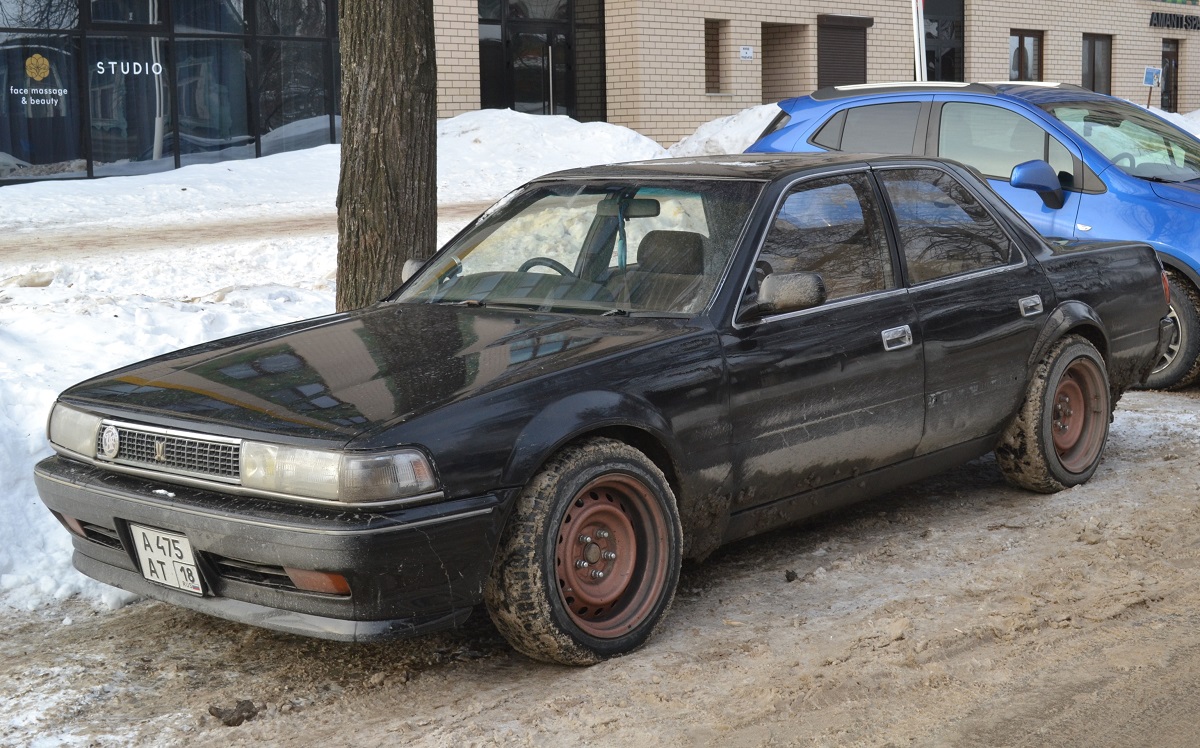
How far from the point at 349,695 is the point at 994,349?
3.00 metres

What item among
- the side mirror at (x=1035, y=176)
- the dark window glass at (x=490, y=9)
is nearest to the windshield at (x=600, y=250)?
the side mirror at (x=1035, y=176)

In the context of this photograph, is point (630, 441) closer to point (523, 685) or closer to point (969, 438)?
point (523, 685)

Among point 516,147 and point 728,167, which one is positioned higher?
point 516,147

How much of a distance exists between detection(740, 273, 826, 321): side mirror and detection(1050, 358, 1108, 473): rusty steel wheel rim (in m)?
1.89

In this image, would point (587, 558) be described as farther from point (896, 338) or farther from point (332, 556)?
point (896, 338)

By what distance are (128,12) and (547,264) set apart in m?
16.4

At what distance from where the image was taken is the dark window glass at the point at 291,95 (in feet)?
68.6

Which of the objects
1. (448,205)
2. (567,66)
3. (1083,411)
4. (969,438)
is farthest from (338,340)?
(567,66)

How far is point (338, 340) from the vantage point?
15.4ft

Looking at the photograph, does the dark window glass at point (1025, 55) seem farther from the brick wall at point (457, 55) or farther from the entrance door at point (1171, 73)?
the brick wall at point (457, 55)

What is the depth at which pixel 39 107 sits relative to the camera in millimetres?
18750

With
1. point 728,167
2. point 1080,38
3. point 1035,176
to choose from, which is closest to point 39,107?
point 1035,176

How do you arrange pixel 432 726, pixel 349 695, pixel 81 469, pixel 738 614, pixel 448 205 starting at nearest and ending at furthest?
pixel 432 726 → pixel 349 695 → pixel 81 469 → pixel 738 614 → pixel 448 205

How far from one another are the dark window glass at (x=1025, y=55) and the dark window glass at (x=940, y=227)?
1088 inches
